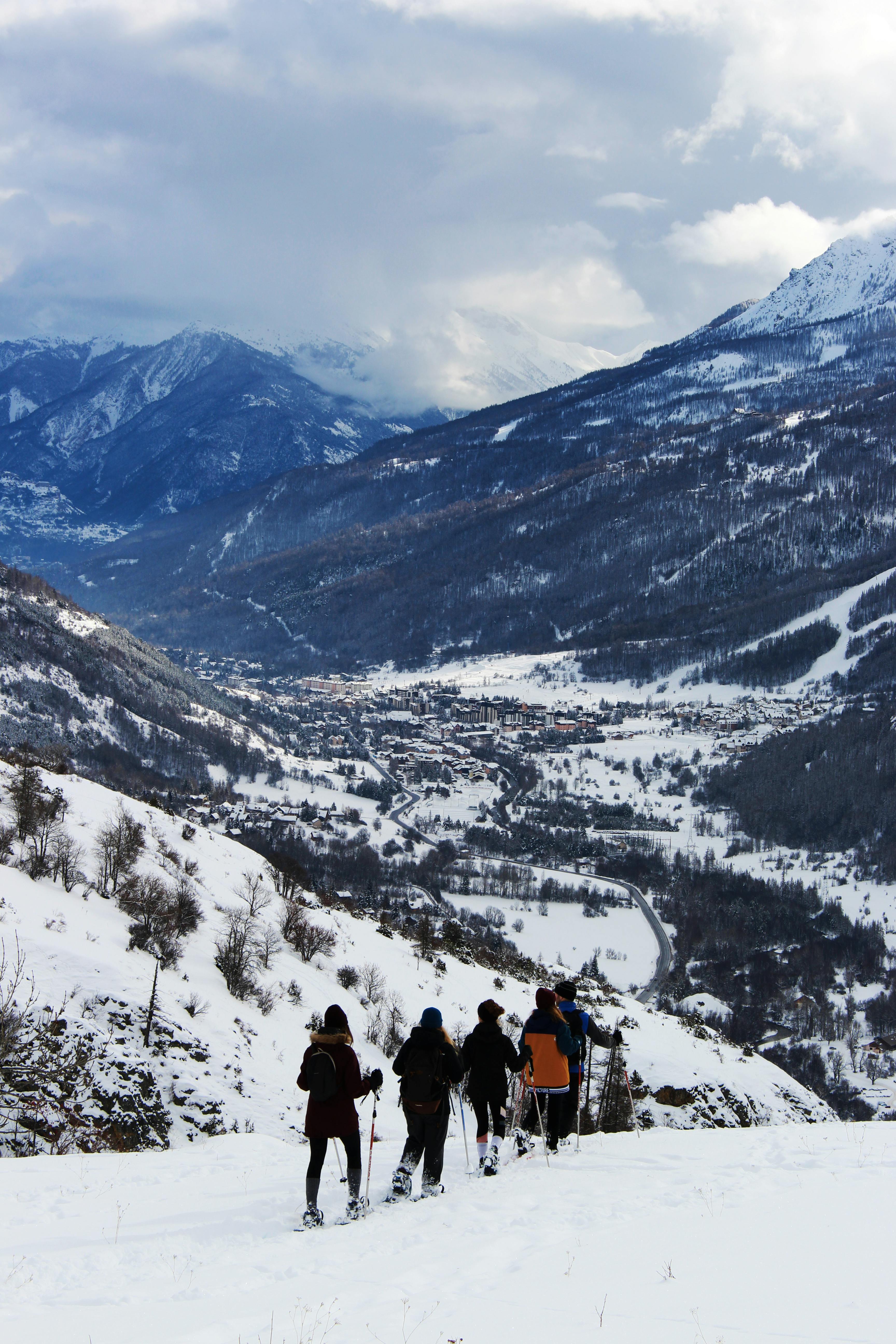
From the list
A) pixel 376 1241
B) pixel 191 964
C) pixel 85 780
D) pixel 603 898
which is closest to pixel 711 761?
pixel 603 898

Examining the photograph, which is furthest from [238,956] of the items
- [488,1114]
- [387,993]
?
[488,1114]

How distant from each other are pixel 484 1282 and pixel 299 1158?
22.1 feet

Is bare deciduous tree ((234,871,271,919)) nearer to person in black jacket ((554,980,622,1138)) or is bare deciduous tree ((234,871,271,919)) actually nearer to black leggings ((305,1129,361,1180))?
person in black jacket ((554,980,622,1138))

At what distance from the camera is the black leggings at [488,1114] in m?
10.8

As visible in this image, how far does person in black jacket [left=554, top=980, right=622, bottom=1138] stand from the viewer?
38.4 ft

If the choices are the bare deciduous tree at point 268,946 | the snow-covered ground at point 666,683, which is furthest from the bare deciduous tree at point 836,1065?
the snow-covered ground at point 666,683

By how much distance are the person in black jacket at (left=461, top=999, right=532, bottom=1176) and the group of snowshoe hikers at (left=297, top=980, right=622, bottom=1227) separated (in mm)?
11

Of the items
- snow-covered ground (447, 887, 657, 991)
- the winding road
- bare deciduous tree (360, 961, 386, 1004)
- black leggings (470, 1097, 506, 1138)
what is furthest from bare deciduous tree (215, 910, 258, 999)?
snow-covered ground (447, 887, 657, 991)

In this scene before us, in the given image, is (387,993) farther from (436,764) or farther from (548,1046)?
(436,764)

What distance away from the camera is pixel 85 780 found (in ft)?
113

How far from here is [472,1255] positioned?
778 cm

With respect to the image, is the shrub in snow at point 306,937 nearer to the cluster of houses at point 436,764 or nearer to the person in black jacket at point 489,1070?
the person in black jacket at point 489,1070

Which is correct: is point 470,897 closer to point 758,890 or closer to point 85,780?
point 758,890

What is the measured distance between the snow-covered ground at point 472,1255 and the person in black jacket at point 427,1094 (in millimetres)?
385
